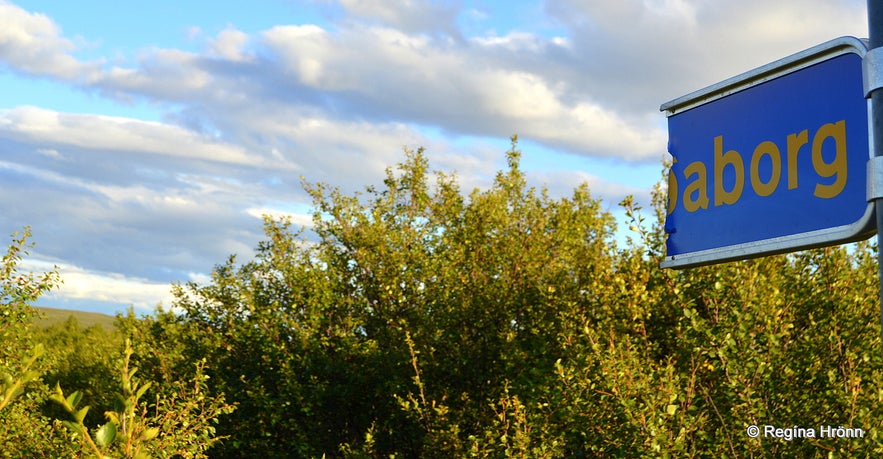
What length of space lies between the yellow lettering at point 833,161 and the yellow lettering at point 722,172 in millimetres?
241

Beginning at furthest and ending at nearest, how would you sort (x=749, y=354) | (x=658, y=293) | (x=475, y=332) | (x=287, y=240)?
(x=287, y=240) → (x=475, y=332) → (x=658, y=293) → (x=749, y=354)

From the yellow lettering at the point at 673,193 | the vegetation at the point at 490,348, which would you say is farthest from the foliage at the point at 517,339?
the yellow lettering at the point at 673,193

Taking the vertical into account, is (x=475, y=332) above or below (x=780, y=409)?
above

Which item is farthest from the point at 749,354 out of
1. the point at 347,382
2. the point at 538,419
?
the point at 347,382

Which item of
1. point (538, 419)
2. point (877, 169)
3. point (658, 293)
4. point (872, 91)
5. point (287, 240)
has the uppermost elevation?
point (287, 240)

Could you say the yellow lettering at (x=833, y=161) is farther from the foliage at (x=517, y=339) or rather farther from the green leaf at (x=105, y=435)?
the foliage at (x=517, y=339)

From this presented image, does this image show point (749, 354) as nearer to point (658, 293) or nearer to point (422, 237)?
point (658, 293)

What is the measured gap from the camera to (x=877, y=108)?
84.4 inches

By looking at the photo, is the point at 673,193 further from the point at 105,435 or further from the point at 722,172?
the point at 105,435

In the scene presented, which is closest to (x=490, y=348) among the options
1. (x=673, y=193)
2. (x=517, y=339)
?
(x=517, y=339)

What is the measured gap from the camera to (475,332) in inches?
713

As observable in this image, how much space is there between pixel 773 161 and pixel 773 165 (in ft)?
0.04

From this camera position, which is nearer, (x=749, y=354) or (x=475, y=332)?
(x=749, y=354)

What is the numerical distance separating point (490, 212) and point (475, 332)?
346 cm
